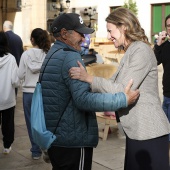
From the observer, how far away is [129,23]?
2.79 meters

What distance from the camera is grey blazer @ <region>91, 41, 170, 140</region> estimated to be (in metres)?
2.73

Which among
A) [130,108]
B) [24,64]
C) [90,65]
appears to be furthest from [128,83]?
[90,65]

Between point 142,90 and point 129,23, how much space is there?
481 millimetres

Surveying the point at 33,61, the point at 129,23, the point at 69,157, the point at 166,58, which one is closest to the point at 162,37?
the point at 166,58

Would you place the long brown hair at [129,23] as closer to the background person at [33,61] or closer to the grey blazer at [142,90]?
the grey blazer at [142,90]

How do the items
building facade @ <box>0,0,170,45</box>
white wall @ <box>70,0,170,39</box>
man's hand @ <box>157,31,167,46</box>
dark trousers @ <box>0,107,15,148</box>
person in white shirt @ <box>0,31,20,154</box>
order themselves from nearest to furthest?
man's hand @ <box>157,31,167,46</box>, person in white shirt @ <box>0,31,20,154</box>, dark trousers @ <box>0,107,15,148</box>, building facade @ <box>0,0,170,45</box>, white wall @ <box>70,0,170,39</box>

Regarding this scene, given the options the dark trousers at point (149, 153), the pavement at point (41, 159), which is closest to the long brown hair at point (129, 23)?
the dark trousers at point (149, 153)

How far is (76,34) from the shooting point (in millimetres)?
2957

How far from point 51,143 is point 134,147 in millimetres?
604

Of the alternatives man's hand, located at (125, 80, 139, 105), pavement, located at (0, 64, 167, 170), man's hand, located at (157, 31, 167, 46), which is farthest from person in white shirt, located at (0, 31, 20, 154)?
man's hand, located at (125, 80, 139, 105)

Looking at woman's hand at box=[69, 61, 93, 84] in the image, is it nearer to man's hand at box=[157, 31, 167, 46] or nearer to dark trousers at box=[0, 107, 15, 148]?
man's hand at box=[157, 31, 167, 46]

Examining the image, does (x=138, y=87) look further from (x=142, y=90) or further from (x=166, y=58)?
(x=166, y=58)

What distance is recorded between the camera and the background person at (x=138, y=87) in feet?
8.98

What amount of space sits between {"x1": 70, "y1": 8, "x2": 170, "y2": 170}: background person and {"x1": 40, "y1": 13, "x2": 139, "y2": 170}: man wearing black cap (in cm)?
15
